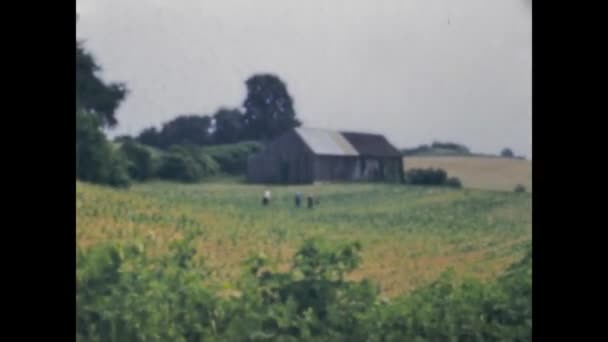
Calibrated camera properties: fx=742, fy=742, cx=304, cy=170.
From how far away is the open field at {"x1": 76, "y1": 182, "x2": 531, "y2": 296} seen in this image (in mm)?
1595

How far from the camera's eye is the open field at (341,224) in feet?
5.23

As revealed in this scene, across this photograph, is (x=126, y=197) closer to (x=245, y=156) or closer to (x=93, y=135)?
(x=93, y=135)

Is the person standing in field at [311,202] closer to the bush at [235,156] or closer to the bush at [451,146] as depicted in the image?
the bush at [235,156]

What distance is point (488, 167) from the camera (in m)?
1.58

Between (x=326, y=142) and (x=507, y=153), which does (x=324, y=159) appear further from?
(x=507, y=153)

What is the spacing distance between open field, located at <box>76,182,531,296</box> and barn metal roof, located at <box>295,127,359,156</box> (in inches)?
3.1

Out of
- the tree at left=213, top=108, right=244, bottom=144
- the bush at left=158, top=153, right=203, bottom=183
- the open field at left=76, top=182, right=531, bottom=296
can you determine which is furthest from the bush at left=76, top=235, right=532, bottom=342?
the tree at left=213, top=108, right=244, bottom=144

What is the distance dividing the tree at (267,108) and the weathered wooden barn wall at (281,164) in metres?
0.02

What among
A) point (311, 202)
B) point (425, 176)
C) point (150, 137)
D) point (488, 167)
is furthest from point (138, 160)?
point (488, 167)

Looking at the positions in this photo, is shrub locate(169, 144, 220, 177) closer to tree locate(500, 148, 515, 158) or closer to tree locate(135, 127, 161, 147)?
tree locate(135, 127, 161, 147)

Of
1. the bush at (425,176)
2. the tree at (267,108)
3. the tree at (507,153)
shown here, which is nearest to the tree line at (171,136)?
the tree at (267,108)
